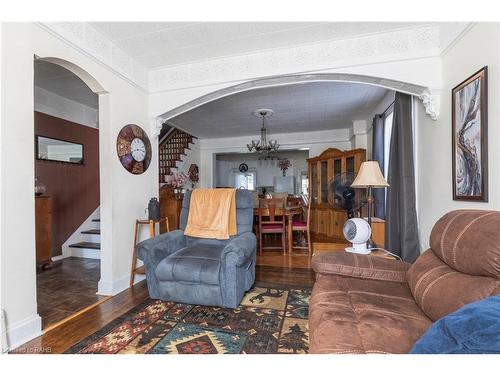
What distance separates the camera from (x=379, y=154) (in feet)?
10.9

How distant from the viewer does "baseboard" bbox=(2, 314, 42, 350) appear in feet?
4.86

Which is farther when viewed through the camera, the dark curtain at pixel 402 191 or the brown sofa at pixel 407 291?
the dark curtain at pixel 402 191

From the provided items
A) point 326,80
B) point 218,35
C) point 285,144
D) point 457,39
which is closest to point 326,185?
point 285,144

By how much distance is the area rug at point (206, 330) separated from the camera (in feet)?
4.87

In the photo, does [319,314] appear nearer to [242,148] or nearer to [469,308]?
[469,308]

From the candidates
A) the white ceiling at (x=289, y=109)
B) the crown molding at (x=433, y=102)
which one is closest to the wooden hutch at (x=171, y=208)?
the white ceiling at (x=289, y=109)

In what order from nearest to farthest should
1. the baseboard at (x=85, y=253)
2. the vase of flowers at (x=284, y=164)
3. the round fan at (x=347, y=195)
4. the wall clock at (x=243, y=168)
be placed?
the round fan at (x=347, y=195), the baseboard at (x=85, y=253), the vase of flowers at (x=284, y=164), the wall clock at (x=243, y=168)

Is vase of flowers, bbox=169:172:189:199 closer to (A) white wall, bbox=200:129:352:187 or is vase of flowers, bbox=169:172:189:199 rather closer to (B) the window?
(A) white wall, bbox=200:129:352:187

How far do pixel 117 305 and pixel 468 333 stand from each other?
2.37 metres

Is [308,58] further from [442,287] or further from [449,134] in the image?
[442,287]

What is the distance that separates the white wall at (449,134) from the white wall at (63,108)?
15.2 ft

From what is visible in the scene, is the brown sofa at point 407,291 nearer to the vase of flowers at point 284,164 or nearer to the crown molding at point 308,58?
the crown molding at point 308,58

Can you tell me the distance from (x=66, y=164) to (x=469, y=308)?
457cm
